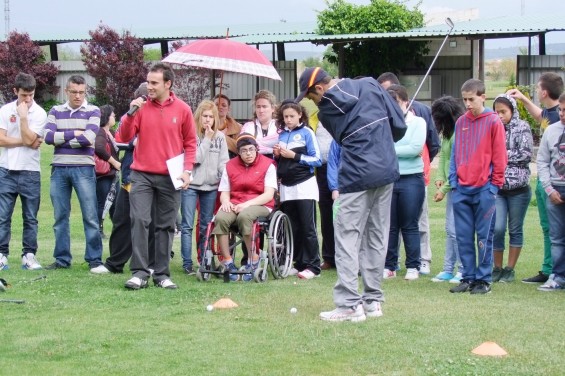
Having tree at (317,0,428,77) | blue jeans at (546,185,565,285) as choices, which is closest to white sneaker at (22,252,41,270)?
blue jeans at (546,185,565,285)

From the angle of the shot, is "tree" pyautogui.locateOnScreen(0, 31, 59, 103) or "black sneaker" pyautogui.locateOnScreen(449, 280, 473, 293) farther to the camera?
"tree" pyautogui.locateOnScreen(0, 31, 59, 103)

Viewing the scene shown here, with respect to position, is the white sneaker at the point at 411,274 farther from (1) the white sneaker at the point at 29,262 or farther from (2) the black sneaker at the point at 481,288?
(1) the white sneaker at the point at 29,262

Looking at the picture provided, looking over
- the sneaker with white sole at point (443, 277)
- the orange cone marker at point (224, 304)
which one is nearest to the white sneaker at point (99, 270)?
the orange cone marker at point (224, 304)

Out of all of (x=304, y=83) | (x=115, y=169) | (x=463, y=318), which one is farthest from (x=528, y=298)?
(x=115, y=169)

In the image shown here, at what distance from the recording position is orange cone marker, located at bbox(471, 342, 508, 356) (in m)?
6.86

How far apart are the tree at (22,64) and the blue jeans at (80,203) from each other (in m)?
24.4

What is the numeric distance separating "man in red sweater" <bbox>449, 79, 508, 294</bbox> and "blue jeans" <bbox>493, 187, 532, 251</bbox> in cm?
81

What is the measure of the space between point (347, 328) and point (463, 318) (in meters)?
1.07

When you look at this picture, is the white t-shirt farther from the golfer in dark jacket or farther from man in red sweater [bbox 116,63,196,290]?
the golfer in dark jacket

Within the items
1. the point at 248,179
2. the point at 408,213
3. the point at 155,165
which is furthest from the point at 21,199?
the point at 408,213

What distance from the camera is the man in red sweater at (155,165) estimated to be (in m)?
9.92

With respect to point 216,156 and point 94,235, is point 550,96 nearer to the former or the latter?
point 216,156

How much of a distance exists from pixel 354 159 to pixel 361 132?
0.74 feet

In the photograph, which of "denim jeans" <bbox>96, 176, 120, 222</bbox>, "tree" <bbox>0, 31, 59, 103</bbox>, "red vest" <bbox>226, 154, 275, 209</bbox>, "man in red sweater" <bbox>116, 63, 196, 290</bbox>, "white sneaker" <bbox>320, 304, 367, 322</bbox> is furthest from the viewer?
"tree" <bbox>0, 31, 59, 103</bbox>
